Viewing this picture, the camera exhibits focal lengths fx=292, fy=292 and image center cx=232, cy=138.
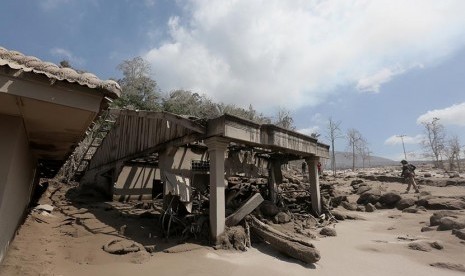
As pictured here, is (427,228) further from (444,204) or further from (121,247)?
(121,247)

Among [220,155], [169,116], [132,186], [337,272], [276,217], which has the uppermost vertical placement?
[169,116]

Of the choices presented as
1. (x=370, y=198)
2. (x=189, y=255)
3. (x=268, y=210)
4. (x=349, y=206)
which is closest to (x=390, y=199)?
(x=370, y=198)

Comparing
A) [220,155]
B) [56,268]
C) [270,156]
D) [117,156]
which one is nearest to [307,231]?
[270,156]

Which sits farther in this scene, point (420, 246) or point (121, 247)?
point (420, 246)

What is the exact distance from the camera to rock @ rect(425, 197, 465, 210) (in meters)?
13.8

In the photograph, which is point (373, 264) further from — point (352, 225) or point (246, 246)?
point (352, 225)

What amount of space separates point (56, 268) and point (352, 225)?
10.6 metres

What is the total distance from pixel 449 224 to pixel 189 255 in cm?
904

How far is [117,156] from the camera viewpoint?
47.5ft

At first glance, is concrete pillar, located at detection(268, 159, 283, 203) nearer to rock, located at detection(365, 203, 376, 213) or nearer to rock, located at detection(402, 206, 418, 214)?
rock, located at detection(365, 203, 376, 213)

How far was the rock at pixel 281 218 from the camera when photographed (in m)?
10.7

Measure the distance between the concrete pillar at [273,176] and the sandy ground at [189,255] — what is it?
10.8 feet

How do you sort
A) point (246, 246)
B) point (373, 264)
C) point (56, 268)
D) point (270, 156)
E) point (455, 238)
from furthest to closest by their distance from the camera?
point (270, 156)
point (455, 238)
point (246, 246)
point (373, 264)
point (56, 268)

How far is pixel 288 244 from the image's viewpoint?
7.62m
